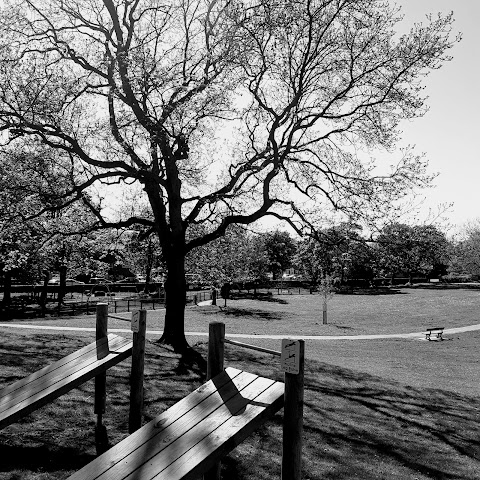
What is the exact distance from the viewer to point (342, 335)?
29328 mm

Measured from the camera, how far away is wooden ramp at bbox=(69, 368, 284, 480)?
12.9 ft

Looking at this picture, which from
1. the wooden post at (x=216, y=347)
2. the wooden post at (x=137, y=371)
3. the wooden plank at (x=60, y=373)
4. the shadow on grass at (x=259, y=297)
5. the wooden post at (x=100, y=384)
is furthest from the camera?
the shadow on grass at (x=259, y=297)

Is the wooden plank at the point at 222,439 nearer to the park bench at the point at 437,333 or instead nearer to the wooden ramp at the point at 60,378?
the wooden ramp at the point at 60,378

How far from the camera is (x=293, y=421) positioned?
13.8 feet

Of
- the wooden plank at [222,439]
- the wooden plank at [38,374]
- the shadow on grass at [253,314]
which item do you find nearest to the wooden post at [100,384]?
the wooden plank at [38,374]

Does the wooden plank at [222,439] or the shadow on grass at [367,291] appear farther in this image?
the shadow on grass at [367,291]

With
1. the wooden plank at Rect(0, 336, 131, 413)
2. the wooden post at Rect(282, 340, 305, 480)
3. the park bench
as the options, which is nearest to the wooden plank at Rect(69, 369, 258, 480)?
the wooden post at Rect(282, 340, 305, 480)

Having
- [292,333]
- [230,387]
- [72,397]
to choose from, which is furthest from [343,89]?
[292,333]

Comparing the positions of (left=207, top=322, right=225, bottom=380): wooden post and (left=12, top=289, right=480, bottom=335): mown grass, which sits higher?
(left=207, top=322, right=225, bottom=380): wooden post

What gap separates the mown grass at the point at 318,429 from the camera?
6453 mm

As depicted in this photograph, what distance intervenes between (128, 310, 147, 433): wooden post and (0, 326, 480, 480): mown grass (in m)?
0.79

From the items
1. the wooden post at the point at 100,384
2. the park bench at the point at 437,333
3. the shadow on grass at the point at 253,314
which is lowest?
the park bench at the point at 437,333

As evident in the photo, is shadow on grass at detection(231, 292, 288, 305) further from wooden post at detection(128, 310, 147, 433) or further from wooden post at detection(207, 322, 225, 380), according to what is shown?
wooden post at detection(207, 322, 225, 380)

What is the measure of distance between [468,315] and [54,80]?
3702 centimetres
